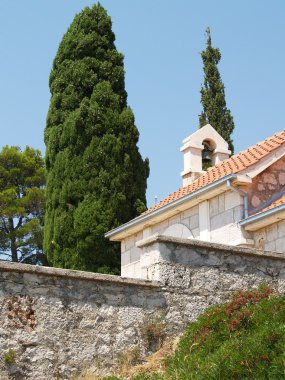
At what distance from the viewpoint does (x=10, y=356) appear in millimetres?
8062

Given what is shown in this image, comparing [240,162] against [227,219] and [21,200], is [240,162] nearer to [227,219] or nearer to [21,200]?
[227,219]

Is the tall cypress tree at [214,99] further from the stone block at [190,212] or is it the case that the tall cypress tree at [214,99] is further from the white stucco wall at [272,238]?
the white stucco wall at [272,238]

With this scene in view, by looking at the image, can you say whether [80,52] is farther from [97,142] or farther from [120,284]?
[120,284]

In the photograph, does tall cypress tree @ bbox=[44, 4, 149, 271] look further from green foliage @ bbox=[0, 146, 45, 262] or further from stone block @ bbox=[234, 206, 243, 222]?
green foliage @ bbox=[0, 146, 45, 262]

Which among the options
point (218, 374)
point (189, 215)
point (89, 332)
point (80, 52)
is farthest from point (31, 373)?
point (80, 52)

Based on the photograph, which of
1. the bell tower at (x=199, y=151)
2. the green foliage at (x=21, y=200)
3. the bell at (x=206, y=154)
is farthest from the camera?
the green foliage at (x=21, y=200)

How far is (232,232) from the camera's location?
13688mm

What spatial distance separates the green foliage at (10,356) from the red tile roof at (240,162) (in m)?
6.55

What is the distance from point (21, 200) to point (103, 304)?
24969 millimetres

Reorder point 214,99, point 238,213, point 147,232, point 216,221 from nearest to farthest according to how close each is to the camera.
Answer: point 238,213 → point 216,221 → point 147,232 → point 214,99

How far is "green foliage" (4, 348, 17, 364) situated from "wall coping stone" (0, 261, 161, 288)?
0.90m

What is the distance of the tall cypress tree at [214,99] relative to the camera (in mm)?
28844

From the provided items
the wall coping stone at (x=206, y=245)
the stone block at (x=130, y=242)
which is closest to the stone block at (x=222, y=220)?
the stone block at (x=130, y=242)

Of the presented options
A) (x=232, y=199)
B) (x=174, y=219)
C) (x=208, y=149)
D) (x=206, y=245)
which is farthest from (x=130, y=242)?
(x=206, y=245)
